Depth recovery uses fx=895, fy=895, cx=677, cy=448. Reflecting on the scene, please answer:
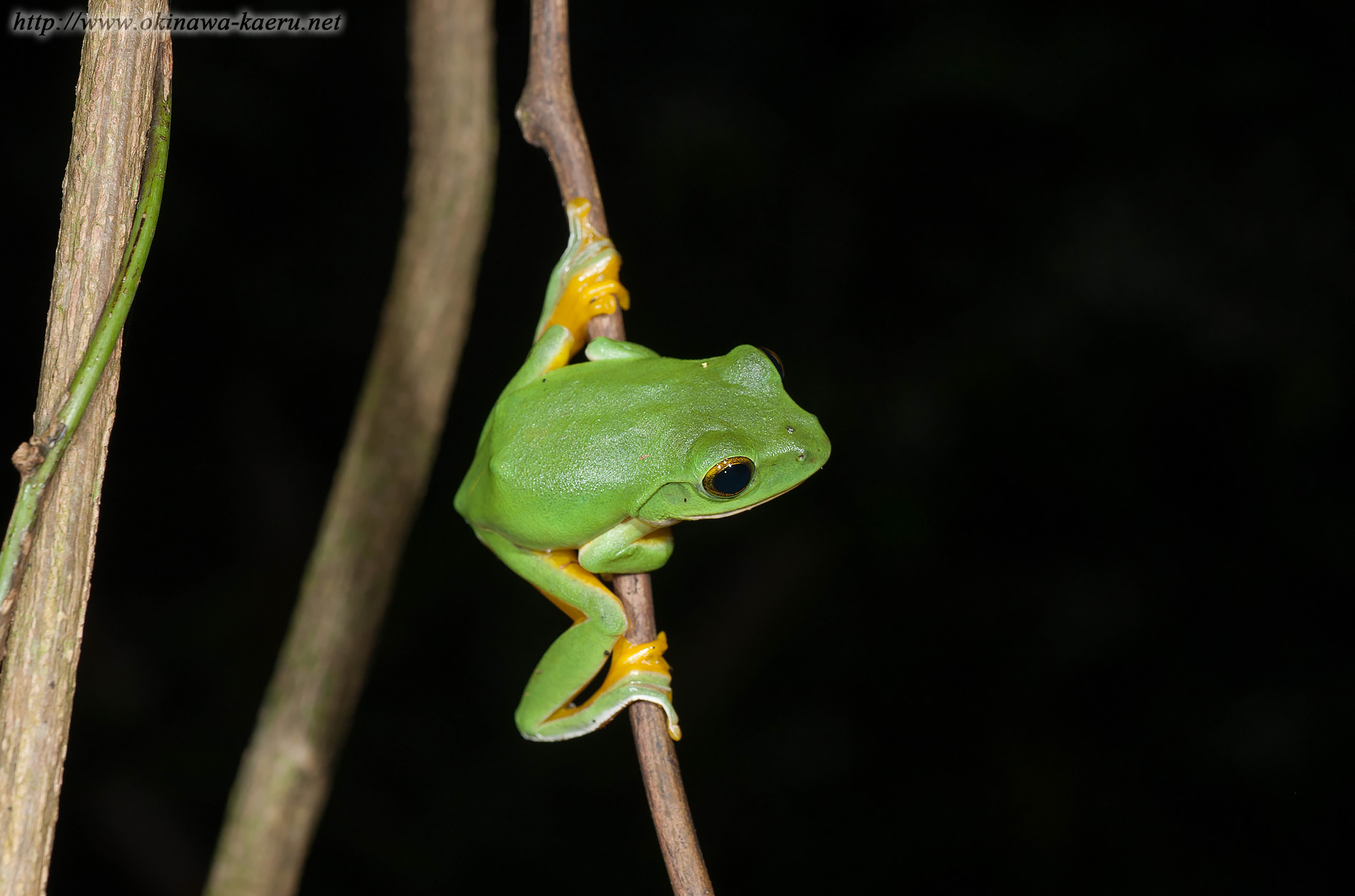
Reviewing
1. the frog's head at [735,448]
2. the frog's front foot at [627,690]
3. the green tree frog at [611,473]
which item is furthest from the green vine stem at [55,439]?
the frog's front foot at [627,690]

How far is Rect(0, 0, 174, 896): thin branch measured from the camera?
0.98 meters

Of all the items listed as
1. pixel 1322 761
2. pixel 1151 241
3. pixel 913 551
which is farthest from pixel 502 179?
pixel 1322 761

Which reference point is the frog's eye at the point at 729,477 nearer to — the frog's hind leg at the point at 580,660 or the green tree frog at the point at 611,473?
the green tree frog at the point at 611,473

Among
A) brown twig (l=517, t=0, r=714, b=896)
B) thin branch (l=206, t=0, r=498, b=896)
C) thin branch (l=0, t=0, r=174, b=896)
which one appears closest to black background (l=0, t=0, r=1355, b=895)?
thin branch (l=206, t=0, r=498, b=896)

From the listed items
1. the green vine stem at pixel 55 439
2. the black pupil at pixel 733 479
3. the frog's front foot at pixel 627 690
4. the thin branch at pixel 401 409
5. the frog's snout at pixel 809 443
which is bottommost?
the frog's front foot at pixel 627 690

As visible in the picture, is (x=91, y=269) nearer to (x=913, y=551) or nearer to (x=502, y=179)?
(x=502, y=179)

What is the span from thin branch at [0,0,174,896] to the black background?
2267 mm

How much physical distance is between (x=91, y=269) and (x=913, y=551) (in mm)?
2802

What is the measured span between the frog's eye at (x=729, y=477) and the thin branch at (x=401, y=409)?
132 centimetres

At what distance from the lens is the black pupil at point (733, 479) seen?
1472mm

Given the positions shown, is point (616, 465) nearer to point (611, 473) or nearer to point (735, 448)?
point (611, 473)

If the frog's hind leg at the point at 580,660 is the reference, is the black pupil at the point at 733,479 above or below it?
above

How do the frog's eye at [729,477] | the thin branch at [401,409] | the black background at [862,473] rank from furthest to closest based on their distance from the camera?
the black background at [862,473] < the thin branch at [401,409] < the frog's eye at [729,477]

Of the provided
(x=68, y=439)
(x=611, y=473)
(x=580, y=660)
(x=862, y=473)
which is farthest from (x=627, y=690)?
(x=862, y=473)
